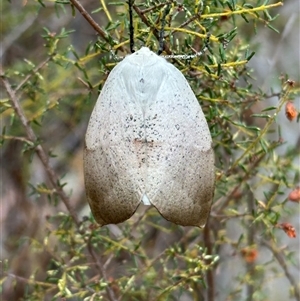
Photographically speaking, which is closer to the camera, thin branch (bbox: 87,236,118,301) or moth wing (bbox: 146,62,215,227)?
moth wing (bbox: 146,62,215,227)

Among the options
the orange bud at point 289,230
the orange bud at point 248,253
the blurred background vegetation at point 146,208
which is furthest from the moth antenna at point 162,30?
the orange bud at point 248,253

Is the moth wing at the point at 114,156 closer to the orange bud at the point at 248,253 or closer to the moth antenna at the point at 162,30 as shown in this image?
the moth antenna at the point at 162,30

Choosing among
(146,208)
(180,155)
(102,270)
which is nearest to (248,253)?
(146,208)

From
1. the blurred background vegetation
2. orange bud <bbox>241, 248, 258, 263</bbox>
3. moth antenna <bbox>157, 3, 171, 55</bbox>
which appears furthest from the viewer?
orange bud <bbox>241, 248, 258, 263</bbox>

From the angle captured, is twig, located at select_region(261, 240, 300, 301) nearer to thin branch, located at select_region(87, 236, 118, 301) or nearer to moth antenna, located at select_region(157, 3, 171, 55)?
thin branch, located at select_region(87, 236, 118, 301)

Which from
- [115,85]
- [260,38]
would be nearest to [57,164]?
[260,38]

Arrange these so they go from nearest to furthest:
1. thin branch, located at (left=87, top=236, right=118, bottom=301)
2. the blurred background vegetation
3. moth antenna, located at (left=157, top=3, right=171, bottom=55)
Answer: moth antenna, located at (left=157, top=3, right=171, bottom=55) → the blurred background vegetation → thin branch, located at (left=87, top=236, right=118, bottom=301)

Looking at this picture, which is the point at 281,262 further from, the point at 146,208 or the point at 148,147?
the point at 148,147

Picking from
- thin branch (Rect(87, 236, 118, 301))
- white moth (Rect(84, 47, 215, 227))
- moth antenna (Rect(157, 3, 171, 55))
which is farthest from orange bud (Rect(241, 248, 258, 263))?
moth antenna (Rect(157, 3, 171, 55))
